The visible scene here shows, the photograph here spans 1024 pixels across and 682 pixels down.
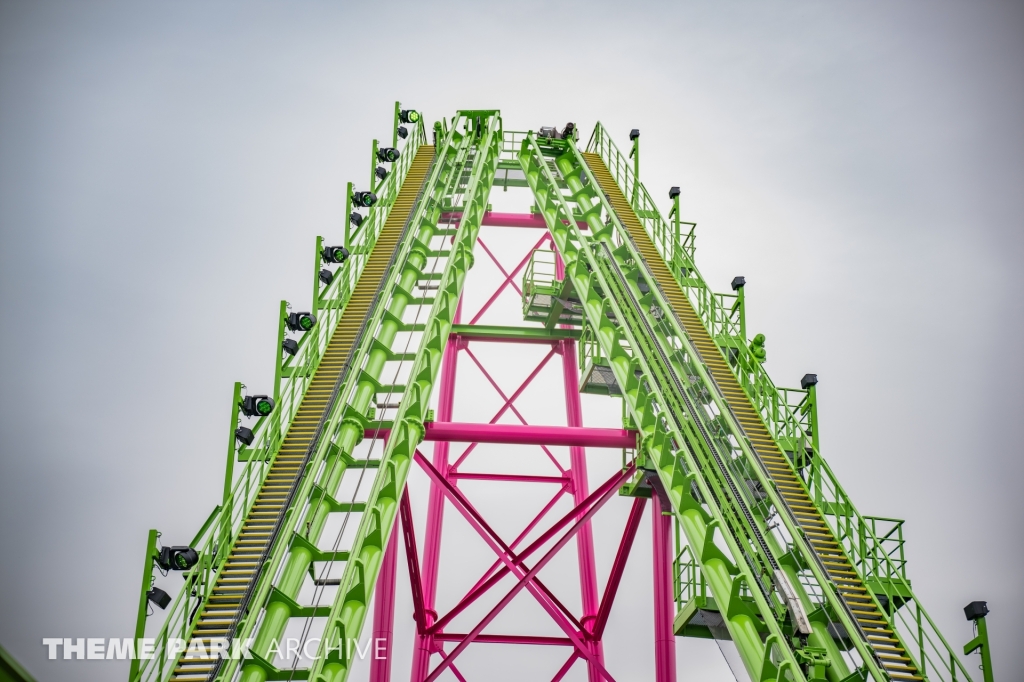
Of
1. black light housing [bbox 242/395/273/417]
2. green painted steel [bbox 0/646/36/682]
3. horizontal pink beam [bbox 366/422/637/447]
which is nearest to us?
green painted steel [bbox 0/646/36/682]

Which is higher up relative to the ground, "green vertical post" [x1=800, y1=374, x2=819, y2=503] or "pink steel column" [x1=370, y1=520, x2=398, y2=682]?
"green vertical post" [x1=800, y1=374, x2=819, y2=503]

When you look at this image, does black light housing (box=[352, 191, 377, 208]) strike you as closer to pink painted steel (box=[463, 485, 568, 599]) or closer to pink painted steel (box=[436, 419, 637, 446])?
pink painted steel (box=[436, 419, 637, 446])

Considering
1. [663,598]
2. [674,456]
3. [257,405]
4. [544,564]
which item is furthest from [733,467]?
[257,405]

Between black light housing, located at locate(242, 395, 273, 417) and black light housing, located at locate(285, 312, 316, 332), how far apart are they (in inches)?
74.2

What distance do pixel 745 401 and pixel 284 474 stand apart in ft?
22.6

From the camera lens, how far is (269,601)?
10.8 meters

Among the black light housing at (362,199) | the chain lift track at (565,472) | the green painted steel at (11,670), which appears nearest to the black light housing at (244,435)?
the chain lift track at (565,472)

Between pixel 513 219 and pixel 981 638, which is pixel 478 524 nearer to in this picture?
pixel 513 219

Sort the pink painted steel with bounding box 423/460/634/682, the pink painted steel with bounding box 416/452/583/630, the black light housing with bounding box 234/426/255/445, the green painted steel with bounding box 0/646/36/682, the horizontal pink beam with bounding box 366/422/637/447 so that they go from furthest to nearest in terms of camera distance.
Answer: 1. the pink painted steel with bounding box 416/452/583/630
2. the pink painted steel with bounding box 423/460/634/682
3. the horizontal pink beam with bounding box 366/422/637/447
4. the black light housing with bounding box 234/426/255/445
5. the green painted steel with bounding box 0/646/36/682

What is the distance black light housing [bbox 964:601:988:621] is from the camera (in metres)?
10.7

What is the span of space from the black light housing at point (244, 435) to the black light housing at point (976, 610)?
854cm

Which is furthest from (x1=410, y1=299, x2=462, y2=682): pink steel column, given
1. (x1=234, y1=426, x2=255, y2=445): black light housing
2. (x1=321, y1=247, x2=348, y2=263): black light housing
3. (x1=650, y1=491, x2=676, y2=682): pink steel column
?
(x1=234, y1=426, x2=255, y2=445): black light housing

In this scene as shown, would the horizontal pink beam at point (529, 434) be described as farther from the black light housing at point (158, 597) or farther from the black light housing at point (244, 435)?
the black light housing at point (158, 597)

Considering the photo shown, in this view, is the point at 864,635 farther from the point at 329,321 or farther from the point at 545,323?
the point at 545,323
